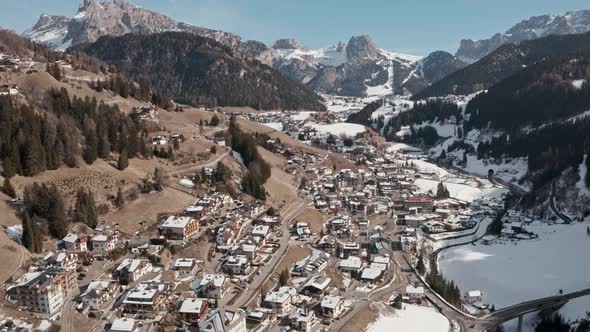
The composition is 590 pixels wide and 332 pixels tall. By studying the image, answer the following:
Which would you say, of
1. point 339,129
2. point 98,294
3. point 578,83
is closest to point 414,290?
point 98,294

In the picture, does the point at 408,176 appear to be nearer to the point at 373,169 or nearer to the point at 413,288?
the point at 373,169

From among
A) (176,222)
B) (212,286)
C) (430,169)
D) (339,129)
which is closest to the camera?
(212,286)

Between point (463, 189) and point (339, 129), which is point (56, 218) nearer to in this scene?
point (463, 189)

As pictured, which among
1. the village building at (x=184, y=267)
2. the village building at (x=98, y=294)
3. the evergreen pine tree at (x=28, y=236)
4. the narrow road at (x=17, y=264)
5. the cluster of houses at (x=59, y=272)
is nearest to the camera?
the cluster of houses at (x=59, y=272)

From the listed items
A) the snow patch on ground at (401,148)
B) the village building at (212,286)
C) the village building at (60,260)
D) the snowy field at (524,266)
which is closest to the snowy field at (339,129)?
the snow patch on ground at (401,148)

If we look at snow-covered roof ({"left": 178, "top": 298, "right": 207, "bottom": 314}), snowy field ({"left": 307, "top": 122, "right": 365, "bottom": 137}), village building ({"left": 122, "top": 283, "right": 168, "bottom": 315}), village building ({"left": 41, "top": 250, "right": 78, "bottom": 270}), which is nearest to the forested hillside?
village building ({"left": 41, "top": 250, "right": 78, "bottom": 270})

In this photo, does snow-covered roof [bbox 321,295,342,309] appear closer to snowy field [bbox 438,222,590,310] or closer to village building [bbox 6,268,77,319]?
snowy field [bbox 438,222,590,310]

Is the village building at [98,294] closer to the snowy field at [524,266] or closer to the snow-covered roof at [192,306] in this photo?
the snow-covered roof at [192,306]
